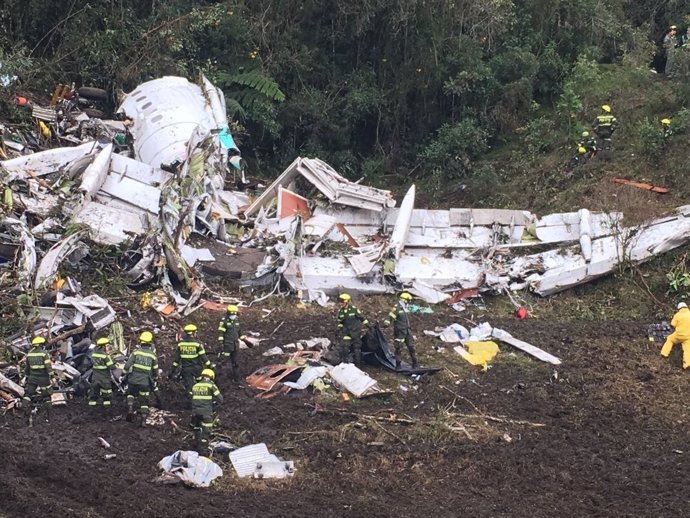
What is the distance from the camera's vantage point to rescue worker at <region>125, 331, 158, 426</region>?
11586mm

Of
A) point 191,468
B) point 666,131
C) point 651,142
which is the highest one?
point 666,131

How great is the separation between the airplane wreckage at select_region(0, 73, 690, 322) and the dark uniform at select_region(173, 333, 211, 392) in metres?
2.45

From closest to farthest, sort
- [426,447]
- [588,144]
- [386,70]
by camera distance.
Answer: [426,447], [588,144], [386,70]

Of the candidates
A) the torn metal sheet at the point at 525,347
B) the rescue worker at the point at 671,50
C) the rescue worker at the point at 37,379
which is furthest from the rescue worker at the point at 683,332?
the rescue worker at the point at 671,50

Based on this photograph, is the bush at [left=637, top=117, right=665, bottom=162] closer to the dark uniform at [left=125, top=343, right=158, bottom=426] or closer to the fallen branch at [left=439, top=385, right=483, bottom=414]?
the fallen branch at [left=439, top=385, right=483, bottom=414]

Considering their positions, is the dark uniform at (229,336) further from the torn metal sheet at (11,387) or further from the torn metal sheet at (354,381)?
the torn metal sheet at (11,387)

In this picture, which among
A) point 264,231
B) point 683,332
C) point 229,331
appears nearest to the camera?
point 229,331

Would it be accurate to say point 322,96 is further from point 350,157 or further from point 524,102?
point 524,102

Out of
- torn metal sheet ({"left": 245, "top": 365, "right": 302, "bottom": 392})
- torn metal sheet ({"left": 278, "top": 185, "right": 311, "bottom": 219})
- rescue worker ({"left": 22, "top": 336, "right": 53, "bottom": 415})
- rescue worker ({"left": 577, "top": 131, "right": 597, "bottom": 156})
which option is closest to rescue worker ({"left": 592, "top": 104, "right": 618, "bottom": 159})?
rescue worker ({"left": 577, "top": 131, "right": 597, "bottom": 156})

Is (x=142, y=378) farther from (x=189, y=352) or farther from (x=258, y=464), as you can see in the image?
(x=258, y=464)

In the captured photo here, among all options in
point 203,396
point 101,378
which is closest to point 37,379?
point 101,378

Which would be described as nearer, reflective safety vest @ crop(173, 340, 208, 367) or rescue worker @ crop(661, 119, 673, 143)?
reflective safety vest @ crop(173, 340, 208, 367)

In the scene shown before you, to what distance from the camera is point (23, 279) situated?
14.2 meters

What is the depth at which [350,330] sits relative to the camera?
13445 millimetres
